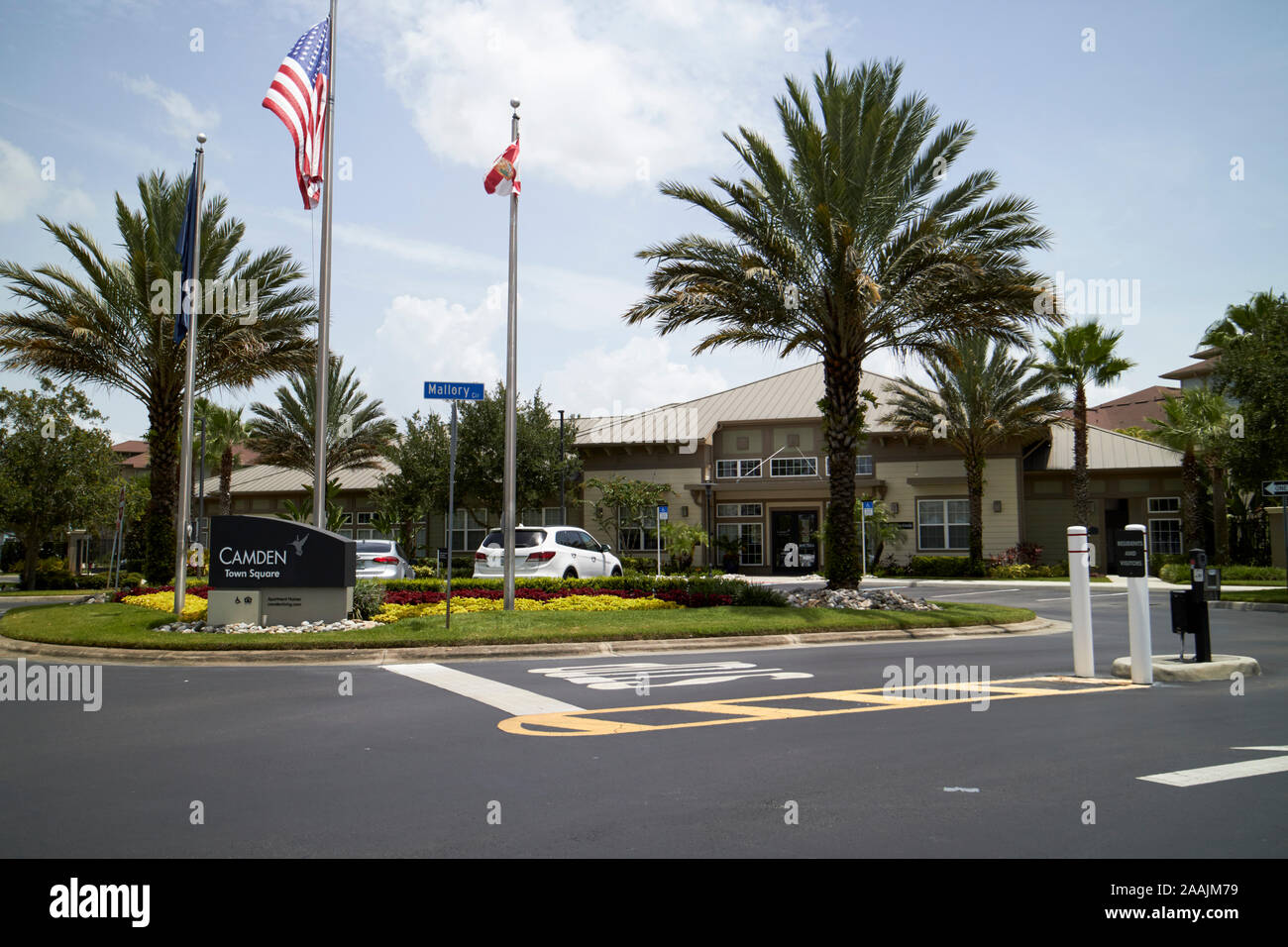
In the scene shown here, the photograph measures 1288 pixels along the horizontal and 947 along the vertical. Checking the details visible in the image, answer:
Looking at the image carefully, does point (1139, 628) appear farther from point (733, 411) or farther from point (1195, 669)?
point (733, 411)

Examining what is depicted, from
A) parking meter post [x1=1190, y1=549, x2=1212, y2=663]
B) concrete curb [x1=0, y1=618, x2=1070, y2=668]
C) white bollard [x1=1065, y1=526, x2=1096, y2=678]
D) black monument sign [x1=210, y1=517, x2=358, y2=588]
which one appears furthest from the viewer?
black monument sign [x1=210, y1=517, x2=358, y2=588]

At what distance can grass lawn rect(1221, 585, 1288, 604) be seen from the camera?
22859 mm

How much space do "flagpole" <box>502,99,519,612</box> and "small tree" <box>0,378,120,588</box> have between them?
75.8 feet

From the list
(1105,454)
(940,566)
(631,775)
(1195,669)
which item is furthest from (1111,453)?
(631,775)

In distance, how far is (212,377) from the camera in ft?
71.7

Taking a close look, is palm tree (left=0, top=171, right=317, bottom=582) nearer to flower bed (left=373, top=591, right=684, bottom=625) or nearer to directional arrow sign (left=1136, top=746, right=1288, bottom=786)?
flower bed (left=373, top=591, right=684, bottom=625)

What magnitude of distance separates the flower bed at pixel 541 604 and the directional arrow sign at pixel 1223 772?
11587 mm

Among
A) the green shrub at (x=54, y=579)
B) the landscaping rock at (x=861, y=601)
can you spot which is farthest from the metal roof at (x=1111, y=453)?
the green shrub at (x=54, y=579)

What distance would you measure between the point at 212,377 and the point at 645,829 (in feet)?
65.6

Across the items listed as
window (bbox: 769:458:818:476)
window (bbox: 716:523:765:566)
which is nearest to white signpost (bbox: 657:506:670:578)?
window (bbox: 716:523:765:566)

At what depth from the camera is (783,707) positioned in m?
8.63
